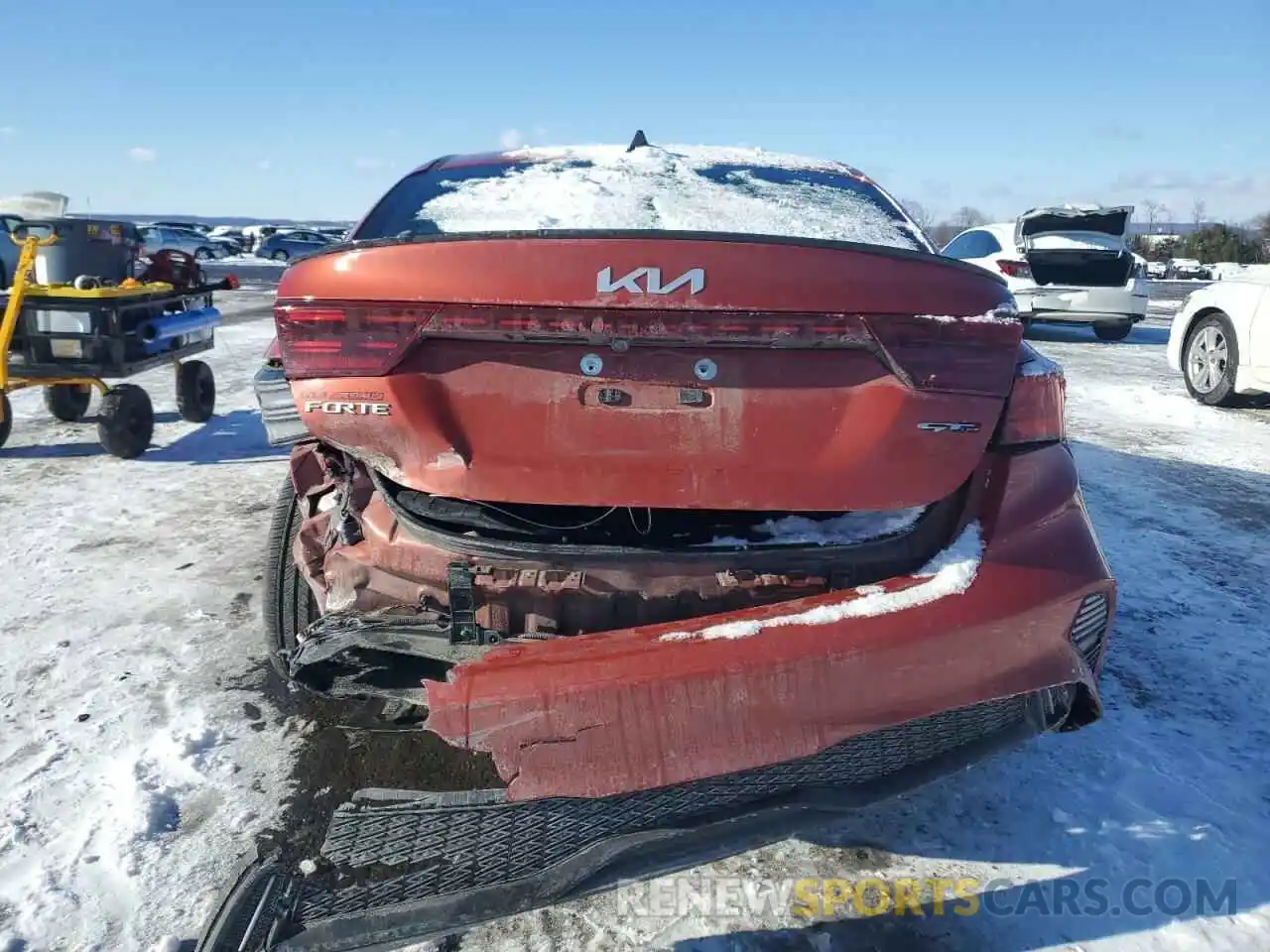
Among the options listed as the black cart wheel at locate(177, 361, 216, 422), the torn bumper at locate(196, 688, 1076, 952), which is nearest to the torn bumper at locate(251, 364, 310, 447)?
the torn bumper at locate(196, 688, 1076, 952)

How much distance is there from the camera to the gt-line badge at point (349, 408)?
1.79 m

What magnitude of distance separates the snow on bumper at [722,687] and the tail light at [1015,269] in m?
10.2

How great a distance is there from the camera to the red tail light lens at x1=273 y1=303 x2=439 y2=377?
1.76m

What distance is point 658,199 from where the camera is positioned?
→ 2531 mm

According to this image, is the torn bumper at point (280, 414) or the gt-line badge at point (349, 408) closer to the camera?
the gt-line badge at point (349, 408)

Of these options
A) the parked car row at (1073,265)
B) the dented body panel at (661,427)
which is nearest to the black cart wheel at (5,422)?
the dented body panel at (661,427)

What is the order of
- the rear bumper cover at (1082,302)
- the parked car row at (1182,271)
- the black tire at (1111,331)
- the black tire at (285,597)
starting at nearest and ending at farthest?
the black tire at (285,597) → the rear bumper cover at (1082,302) → the black tire at (1111,331) → the parked car row at (1182,271)

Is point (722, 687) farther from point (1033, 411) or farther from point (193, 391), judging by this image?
point (193, 391)

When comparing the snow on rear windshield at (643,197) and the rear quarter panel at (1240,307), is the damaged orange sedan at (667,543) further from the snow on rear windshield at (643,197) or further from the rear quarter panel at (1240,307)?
the rear quarter panel at (1240,307)

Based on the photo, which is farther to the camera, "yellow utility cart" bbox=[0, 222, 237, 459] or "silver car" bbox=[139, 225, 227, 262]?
"silver car" bbox=[139, 225, 227, 262]

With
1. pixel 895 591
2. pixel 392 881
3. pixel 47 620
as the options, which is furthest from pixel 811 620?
pixel 47 620

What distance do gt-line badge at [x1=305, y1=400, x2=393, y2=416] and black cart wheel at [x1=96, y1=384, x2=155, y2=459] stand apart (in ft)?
13.7

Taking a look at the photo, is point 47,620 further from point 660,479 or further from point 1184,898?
point 1184,898

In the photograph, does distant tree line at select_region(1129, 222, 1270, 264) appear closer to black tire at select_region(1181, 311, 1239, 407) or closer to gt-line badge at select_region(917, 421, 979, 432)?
black tire at select_region(1181, 311, 1239, 407)
